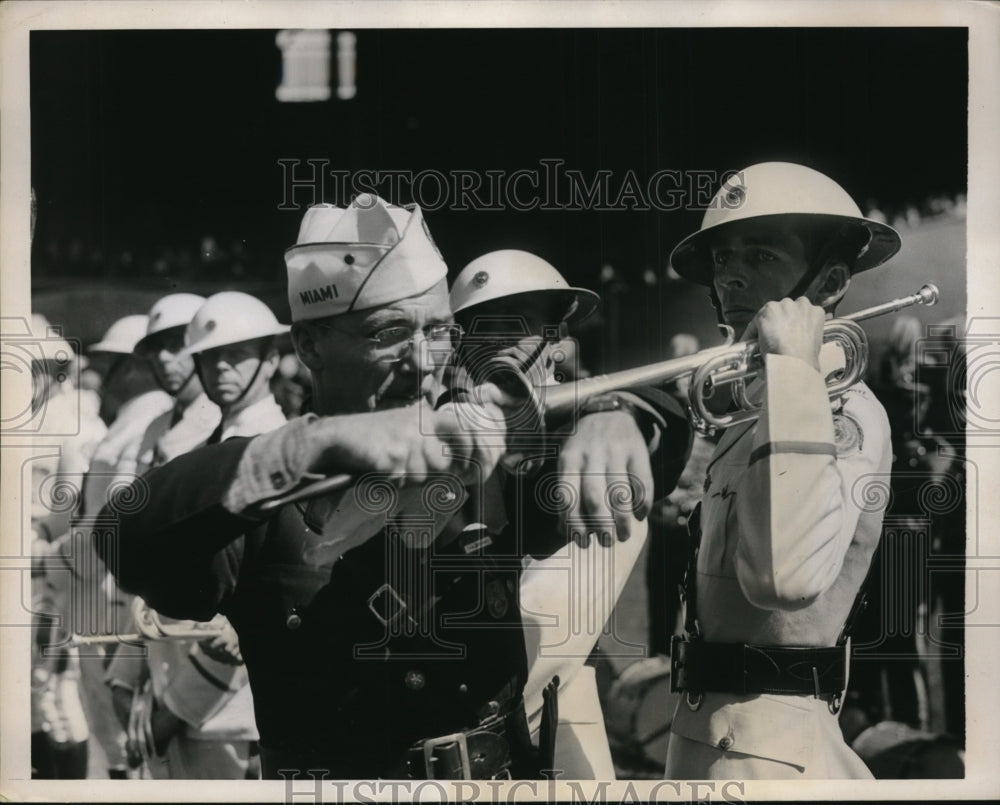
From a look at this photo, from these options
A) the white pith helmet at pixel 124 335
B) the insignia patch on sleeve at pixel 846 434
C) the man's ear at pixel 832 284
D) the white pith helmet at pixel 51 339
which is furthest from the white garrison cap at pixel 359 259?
the insignia patch on sleeve at pixel 846 434

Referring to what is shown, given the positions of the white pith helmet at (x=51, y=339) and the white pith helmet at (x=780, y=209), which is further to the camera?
the white pith helmet at (x=51, y=339)

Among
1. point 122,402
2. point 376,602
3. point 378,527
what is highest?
point 122,402

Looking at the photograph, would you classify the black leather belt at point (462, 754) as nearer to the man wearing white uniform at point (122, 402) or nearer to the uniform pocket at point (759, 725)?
the uniform pocket at point (759, 725)

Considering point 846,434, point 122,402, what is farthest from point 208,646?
point 846,434

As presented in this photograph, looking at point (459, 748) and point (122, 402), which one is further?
point (122, 402)

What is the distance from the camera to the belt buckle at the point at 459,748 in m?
4.07

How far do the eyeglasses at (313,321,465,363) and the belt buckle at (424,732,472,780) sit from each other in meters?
1.30

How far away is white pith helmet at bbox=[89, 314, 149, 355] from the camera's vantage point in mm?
4152

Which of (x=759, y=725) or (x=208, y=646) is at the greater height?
(x=208, y=646)

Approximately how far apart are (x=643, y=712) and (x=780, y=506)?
874 millimetres

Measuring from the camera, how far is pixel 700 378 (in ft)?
13.4

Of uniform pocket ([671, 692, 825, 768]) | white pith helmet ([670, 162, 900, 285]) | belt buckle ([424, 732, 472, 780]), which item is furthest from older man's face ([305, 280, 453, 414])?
uniform pocket ([671, 692, 825, 768])

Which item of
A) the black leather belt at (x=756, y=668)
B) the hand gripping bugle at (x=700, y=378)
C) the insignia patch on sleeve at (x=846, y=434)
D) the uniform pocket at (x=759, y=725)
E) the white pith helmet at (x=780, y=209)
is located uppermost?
the white pith helmet at (x=780, y=209)

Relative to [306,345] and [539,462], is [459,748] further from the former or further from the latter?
[306,345]
